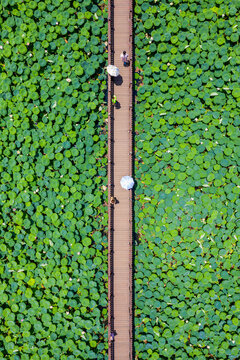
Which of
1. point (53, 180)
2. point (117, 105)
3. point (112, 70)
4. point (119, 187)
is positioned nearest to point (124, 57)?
point (112, 70)

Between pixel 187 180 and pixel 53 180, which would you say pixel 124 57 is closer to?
pixel 187 180

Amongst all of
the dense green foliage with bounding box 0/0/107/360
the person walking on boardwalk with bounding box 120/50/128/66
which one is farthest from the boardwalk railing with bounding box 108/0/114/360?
the person walking on boardwalk with bounding box 120/50/128/66

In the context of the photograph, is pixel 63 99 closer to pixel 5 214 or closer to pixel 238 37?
pixel 5 214

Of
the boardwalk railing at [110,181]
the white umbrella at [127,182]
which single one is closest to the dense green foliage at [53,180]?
the boardwalk railing at [110,181]

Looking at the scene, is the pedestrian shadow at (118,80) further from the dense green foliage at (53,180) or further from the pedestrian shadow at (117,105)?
the pedestrian shadow at (117,105)

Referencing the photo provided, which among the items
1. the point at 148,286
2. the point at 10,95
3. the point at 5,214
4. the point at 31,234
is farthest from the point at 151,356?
the point at 10,95
